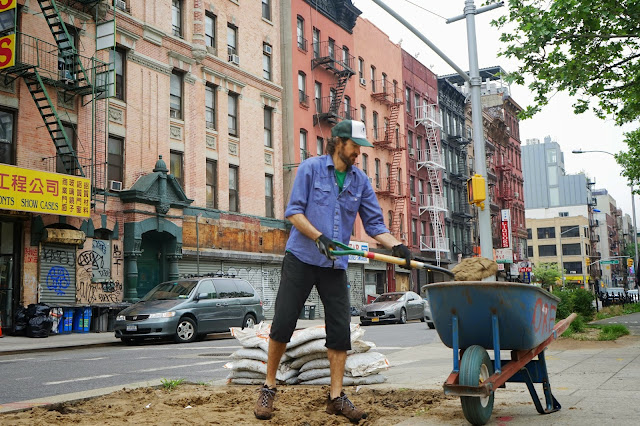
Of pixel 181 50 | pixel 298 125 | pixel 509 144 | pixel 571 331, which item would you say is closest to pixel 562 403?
pixel 571 331

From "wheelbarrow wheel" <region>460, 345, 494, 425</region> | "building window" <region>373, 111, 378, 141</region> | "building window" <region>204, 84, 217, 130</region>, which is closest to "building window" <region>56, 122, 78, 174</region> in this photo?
"building window" <region>204, 84, 217, 130</region>

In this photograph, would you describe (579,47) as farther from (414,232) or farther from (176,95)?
(414,232)

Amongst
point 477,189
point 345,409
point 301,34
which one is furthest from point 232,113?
point 345,409

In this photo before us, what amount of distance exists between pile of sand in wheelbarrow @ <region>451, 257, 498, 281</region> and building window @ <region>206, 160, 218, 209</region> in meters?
24.5

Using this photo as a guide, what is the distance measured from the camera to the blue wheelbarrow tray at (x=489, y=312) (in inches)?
185

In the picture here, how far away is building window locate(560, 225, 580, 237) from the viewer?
11138 cm

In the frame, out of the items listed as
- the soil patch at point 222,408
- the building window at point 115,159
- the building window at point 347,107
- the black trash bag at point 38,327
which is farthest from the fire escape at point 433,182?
the soil patch at point 222,408

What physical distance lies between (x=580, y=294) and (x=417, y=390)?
46.6ft

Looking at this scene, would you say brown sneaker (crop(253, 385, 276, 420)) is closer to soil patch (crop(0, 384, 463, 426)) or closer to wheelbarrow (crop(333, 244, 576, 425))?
soil patch (crop(0, 384, 463, 426))

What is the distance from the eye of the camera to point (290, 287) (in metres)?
5.29

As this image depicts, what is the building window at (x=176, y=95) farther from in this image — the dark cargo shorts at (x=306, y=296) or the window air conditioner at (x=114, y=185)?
the dark cargo shorts at (x=306, y=296)

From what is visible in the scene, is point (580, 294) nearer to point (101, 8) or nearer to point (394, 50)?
point (101, 8)

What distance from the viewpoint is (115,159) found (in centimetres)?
2425

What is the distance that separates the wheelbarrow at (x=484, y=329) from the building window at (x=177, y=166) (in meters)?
23.2
